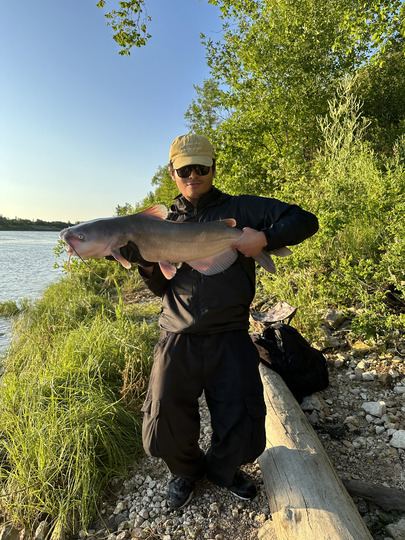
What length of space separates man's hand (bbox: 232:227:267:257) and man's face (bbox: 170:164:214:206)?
0.52 m

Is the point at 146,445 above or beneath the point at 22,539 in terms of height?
above

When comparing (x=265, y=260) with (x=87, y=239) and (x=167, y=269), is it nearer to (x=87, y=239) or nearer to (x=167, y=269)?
(x=167, y=269)

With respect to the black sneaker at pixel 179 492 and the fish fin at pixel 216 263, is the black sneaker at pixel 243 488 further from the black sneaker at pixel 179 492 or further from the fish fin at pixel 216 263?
the fish fin at pixel 216 263

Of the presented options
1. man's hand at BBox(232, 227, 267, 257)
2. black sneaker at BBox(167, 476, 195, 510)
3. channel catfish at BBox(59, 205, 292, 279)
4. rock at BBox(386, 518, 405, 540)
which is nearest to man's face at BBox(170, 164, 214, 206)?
channel catfish at BBox(59, 205, 292, 279)

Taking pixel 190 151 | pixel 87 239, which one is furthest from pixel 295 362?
pixel 87 239

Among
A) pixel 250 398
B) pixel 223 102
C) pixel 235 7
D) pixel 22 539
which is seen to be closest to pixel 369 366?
pixel 250 398

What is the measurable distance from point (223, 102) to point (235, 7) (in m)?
3.27

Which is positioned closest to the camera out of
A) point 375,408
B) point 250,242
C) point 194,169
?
point 250,242

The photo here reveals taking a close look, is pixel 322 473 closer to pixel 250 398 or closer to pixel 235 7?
pixel 250 398

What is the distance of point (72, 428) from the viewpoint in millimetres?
2680

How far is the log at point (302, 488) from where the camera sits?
172 centimetres

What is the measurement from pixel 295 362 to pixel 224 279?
176 cm

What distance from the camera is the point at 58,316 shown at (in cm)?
710

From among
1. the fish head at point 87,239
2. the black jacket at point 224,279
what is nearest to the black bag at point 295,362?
the black jacket at point 224,279
